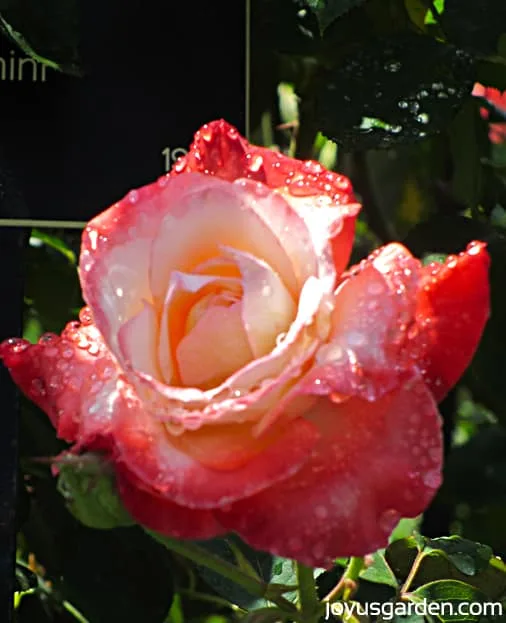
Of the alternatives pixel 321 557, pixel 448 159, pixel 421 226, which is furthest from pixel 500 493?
pixel 321 557

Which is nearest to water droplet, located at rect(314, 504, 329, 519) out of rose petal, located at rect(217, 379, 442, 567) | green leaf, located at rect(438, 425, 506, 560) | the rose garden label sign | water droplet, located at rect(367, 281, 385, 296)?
rose petal, located at rect(217, 379, 442, 567)

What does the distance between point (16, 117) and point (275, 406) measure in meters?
0.36

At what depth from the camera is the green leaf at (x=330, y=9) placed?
0.66 m

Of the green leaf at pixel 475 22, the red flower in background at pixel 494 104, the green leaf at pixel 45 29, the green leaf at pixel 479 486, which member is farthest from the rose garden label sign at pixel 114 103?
the green leaf at pixel 479 486

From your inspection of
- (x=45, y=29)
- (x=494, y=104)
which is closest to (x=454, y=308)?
(x=45, y=29)

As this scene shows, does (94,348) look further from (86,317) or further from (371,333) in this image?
(371,333)

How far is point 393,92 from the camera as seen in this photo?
755mm

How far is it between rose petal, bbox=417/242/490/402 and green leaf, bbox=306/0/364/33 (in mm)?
236

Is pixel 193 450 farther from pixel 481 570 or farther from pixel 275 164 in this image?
pixel 481 570

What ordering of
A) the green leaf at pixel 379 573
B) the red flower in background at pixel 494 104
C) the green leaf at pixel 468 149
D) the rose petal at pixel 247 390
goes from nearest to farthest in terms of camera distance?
the rose petal at pixel 247 390 < the green leaf at pixel 379 573 < the green leaf at pixel 468 149 < the red flower in background at pixel 494 104

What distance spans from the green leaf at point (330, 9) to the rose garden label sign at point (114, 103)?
9 cm

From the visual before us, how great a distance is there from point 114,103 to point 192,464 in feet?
1.14

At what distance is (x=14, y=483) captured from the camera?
71cm

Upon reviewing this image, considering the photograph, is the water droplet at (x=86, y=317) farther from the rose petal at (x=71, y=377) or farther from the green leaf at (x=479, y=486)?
the green leaf at (x=479, y=486)
